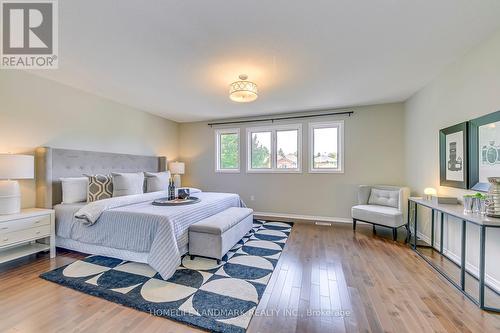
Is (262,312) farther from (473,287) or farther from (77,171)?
(77,171)

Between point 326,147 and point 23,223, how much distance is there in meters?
5.04

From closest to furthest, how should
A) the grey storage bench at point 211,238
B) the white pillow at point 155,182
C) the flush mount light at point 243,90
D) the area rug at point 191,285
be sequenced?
the area rug at point 191,285, the grey storage bench at point 211,238, the flush mount light at point 243,90, the white pillow at point 155,182

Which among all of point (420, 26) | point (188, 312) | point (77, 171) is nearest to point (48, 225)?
point (77, 171)

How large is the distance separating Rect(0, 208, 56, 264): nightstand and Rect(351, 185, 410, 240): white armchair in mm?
4677

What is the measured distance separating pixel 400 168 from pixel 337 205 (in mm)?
1425

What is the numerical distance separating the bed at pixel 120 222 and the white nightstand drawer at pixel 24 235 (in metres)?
0.20

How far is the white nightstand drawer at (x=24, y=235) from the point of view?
7.45 feet

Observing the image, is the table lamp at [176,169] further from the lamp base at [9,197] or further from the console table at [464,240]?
the console table at [464,240]

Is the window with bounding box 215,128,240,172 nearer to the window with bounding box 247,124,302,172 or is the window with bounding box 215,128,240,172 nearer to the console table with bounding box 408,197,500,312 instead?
the window with bounding box 247,124,302,172

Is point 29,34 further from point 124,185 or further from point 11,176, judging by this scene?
point 124,185

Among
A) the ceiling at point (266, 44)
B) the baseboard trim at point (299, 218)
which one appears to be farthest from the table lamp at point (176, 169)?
the baseboard trim at point (299, 218)

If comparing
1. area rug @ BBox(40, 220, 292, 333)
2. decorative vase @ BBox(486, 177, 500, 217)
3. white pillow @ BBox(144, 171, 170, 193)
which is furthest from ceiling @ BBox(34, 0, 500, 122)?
area rug @ BBox(40, 220, 292, 333)

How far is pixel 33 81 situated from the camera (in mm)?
2926

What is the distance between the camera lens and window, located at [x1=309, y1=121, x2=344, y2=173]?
4.55 m
